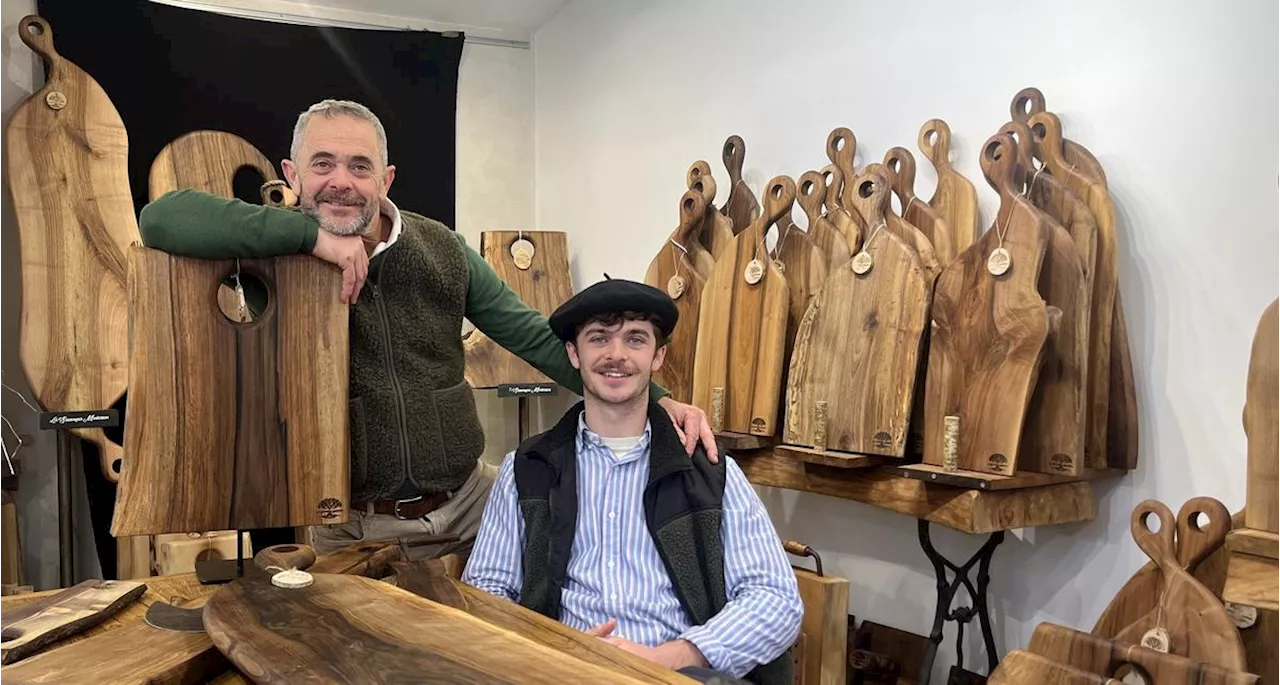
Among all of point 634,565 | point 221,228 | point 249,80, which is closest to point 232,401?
point 221,228

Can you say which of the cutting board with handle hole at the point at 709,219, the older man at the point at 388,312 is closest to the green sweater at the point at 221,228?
the older man at the point at 388,312

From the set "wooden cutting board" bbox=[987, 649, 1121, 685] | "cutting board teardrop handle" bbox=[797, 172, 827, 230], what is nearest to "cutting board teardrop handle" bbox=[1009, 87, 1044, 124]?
"cutting board teardrop handle" bbox=[797, 172, 827, 230]

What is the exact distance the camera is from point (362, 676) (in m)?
0.92

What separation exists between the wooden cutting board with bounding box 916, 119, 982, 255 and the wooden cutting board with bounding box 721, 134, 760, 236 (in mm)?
648

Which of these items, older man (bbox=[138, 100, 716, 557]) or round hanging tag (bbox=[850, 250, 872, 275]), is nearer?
older man (bbox=[138, 100, 716, 557])

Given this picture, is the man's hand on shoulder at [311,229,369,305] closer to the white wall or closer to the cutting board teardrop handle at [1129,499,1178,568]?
the cutting board teardrop handle at [1129,499,1178,568]

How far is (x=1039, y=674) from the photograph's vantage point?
5.10 ft

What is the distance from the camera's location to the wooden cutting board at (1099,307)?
200 centimetres

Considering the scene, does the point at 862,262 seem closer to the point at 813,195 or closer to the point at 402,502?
the point at 813,195

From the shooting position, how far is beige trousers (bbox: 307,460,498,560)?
1808mm

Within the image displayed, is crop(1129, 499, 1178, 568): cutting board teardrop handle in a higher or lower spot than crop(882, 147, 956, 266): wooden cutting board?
lower

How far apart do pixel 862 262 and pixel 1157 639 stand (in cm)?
103

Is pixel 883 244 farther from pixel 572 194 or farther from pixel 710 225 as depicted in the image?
pixel 572 194

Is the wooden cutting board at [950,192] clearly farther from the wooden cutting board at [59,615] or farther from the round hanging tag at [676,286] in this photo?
the wooden cutting board at [59,615]
